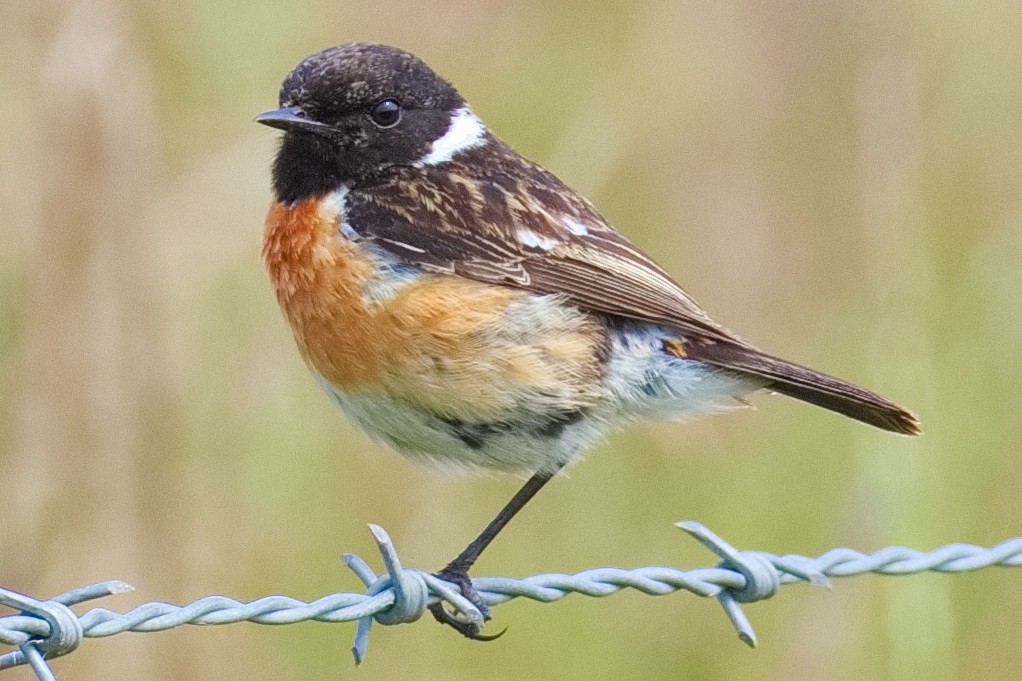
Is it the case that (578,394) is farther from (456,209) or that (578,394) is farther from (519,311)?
(456,209)

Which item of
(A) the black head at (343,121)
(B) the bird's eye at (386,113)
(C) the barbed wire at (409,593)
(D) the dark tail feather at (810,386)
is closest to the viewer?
(C) the barbed wire at (409,593)

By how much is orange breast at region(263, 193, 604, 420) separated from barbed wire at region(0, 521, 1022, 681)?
Answer: 0.53m

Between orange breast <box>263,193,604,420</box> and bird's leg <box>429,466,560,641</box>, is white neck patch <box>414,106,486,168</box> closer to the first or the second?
orange breast <box>263,193,604,420</box>

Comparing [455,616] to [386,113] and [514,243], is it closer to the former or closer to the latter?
[514,243]

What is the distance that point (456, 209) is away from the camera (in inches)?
155

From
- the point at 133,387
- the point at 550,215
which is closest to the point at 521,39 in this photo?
the point at 550,215

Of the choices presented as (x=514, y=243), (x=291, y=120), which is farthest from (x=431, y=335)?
→ (x=291, y=120)

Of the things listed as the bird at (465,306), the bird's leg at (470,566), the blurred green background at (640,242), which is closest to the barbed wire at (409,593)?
the bird's leg at (470,566)

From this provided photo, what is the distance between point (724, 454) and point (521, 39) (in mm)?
1633

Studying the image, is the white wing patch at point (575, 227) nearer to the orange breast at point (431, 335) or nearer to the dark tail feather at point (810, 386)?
the orange breast at point (431, 335)

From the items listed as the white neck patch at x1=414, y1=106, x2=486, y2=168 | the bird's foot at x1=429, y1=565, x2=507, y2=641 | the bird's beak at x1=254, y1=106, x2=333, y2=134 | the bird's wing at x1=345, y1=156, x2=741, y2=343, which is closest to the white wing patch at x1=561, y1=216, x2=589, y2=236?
the bird's wing at x1=345, y1=156, x2=741, y2=343

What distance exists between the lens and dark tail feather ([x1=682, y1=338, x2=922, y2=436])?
3.76m

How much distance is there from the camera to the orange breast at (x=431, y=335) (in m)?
3.60

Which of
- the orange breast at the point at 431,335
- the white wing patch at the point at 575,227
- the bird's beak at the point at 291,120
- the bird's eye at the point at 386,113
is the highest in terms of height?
the bird's eye at the point at 386,113
